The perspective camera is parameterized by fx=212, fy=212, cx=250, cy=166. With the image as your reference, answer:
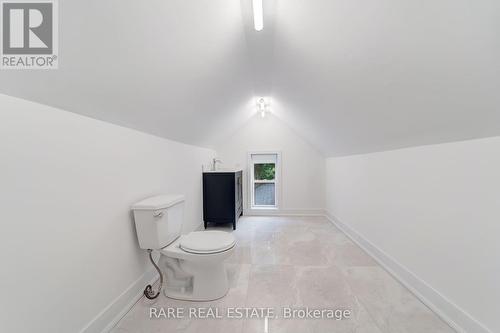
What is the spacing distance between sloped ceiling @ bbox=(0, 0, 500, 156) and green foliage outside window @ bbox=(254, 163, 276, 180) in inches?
93.7

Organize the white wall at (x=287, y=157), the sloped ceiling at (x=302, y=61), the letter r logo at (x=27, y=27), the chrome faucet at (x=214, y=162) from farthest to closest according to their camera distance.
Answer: the white wall at (x=287, y=157) → the chrome faucet at (x=214, y=162) → the sloped ceiling at (x=302, y=61) → the letter r logo at (x=27, y=27)

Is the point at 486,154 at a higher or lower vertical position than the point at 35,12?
lower

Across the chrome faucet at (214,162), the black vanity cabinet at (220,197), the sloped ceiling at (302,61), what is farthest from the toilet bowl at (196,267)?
the chrome faucet at (214,162)

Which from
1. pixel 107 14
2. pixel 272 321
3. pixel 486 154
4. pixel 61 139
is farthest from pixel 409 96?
pixel 61 139

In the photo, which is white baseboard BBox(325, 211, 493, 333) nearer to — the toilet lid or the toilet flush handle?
the toilet lid

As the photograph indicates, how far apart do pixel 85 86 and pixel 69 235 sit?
31.2 inches

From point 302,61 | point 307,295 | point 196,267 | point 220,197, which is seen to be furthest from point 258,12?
point 220,197

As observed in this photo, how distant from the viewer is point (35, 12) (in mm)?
754

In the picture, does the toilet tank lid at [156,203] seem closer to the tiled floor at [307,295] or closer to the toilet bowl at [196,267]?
the toilet bowl at [196,267]

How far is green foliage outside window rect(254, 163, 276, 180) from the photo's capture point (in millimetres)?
4477

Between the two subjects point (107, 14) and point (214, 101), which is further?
point (214, 101)

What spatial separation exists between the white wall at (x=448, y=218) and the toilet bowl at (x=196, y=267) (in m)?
1.52

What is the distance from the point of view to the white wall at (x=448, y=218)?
1191mm

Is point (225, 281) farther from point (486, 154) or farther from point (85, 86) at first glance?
point (486, 154)
